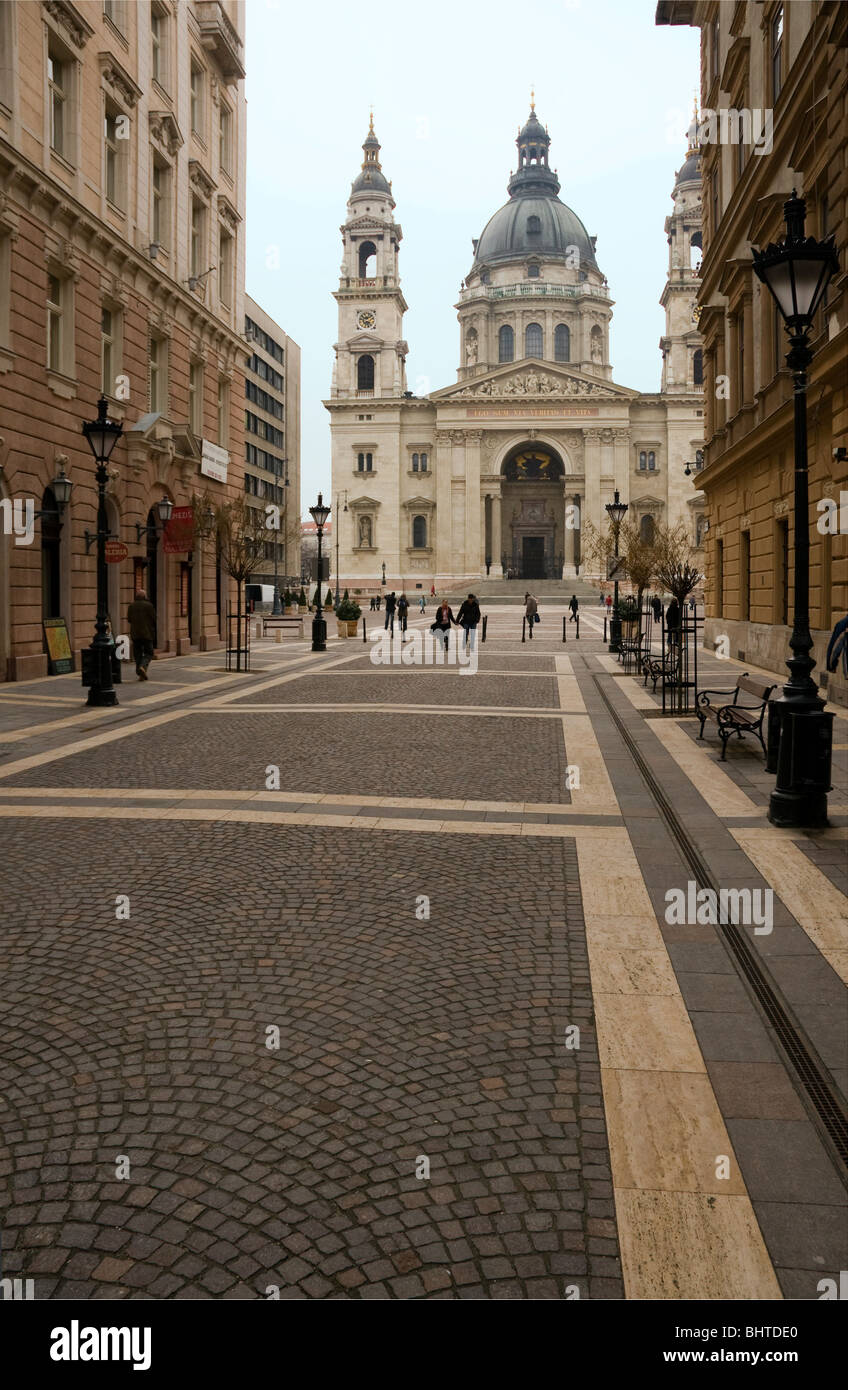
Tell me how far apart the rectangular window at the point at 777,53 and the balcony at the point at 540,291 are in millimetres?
86737

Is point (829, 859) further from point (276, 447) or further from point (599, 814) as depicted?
point (276, 447)

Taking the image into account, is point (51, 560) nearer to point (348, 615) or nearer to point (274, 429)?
point (348, 615)

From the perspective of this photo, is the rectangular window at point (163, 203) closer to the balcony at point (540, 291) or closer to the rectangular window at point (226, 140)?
the rectangular window at point (226, 140)

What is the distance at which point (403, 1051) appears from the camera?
4.41 meters

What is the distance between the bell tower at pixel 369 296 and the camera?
305 feet

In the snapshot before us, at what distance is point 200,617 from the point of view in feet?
100

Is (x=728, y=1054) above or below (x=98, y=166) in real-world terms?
below

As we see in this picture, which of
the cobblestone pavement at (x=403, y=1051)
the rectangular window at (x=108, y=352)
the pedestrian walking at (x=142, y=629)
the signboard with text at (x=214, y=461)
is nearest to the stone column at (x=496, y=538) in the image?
the signboard with text at (x=214, y=461)

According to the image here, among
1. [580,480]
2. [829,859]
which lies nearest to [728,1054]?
[829,859]

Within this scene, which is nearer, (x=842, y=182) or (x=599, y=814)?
(x=599, y=814)

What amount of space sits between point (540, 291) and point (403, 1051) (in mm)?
108355

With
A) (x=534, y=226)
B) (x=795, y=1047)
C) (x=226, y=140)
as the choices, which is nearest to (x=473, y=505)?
(x=534, y=226)
